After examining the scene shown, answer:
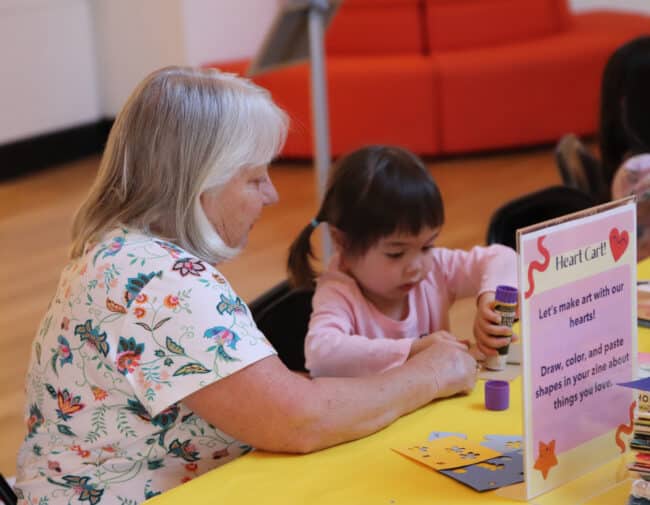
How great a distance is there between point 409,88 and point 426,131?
296 millimetres

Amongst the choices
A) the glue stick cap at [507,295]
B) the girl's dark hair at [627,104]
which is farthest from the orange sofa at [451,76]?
the glue stick cap at [507,295]

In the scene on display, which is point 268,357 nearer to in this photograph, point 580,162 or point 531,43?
point 580,162

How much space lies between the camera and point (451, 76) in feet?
23.1

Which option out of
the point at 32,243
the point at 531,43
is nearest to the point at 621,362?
the point at 32,243

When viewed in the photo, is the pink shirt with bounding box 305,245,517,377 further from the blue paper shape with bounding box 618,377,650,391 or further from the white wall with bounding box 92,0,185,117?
the white wall with bounding box 92,0,185,117

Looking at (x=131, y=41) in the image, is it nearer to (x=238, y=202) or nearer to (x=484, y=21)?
(x=484, y=21)

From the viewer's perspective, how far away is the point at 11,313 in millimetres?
4922

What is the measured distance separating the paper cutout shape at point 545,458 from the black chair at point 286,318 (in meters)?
0.96

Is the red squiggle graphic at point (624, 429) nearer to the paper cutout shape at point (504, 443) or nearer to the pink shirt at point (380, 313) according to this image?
the paper cutout shape at point (504, 443)

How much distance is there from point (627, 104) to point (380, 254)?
4.54ft

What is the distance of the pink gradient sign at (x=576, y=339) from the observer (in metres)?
1.47

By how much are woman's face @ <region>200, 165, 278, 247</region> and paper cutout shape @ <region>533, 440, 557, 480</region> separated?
628 mm

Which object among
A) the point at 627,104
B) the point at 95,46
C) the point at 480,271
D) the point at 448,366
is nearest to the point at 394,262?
the point at 480,271

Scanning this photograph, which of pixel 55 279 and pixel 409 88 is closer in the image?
pixel 55 279
